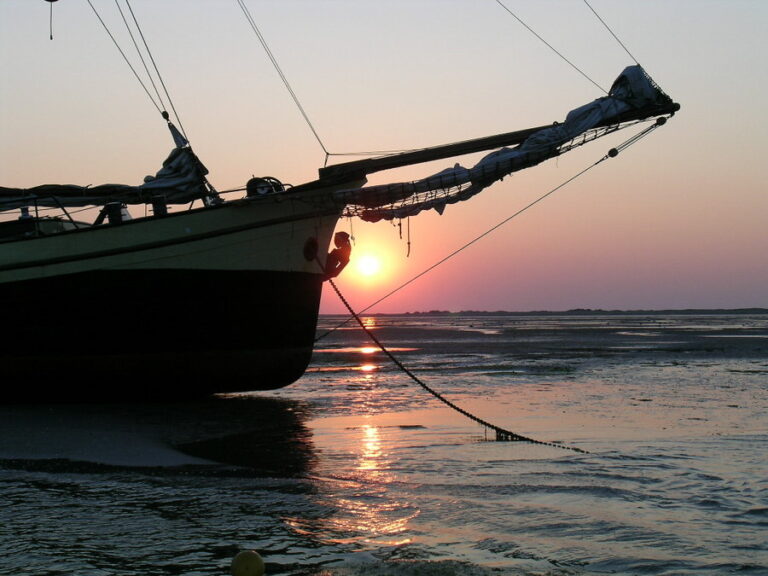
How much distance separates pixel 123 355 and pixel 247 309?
2395 mm

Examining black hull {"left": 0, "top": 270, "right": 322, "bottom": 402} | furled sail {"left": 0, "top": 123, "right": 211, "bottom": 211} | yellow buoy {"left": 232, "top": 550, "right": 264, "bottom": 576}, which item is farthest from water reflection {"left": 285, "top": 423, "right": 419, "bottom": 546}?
furled sail {"left": 0, "top": 123, "right": 211, "bottom": 211}

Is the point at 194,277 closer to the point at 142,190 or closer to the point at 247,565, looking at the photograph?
the point at 142,190

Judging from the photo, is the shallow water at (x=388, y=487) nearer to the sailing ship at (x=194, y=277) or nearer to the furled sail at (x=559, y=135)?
the sailing ship at (x=194, y=277)

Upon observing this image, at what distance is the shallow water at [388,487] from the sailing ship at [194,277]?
83 centimetres

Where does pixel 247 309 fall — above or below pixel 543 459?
above

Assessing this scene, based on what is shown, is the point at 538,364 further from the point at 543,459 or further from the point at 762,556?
the point at 762,556

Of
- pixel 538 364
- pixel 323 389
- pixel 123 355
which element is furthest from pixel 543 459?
pixel 538 364

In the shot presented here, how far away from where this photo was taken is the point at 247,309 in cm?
1599

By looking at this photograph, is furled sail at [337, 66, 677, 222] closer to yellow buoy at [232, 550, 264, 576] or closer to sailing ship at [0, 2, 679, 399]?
sailing ship at [0, 2, 679, 399]

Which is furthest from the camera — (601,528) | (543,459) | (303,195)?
(303,195)

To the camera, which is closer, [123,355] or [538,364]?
[123,355]

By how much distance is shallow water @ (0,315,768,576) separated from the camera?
589cm

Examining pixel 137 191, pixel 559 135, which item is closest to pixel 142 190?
pixel 137 191

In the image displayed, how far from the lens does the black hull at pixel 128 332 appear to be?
15375mm
